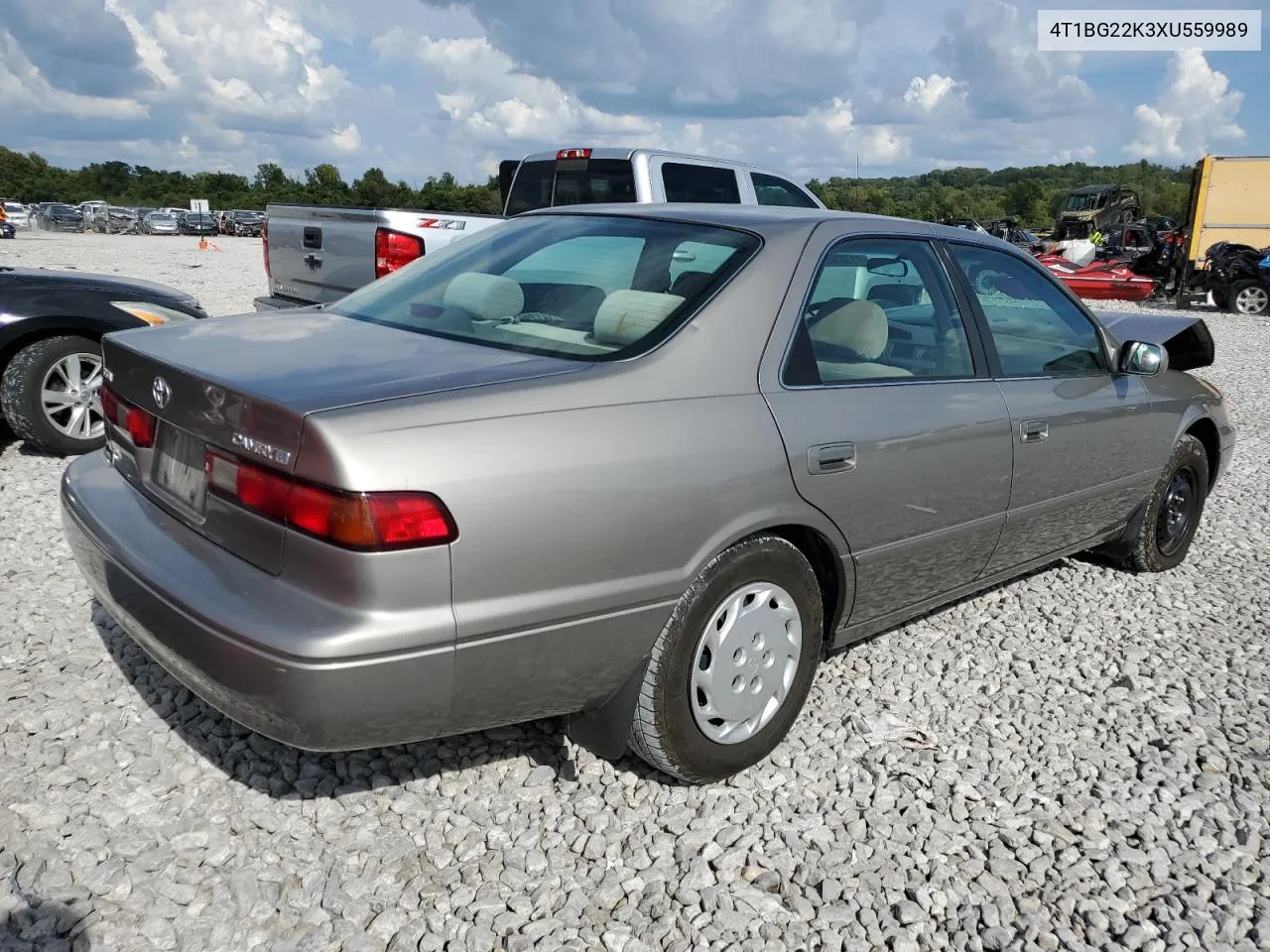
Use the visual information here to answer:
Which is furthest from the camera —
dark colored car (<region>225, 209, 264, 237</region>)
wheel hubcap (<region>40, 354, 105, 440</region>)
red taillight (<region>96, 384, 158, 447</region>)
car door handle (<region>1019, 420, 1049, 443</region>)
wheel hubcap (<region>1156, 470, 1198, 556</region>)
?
dark colored car (<region>225, 209, 264, 237</region>)

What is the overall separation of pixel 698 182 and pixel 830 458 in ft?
19.8

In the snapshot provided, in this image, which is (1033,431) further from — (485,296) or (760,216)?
(485,296)

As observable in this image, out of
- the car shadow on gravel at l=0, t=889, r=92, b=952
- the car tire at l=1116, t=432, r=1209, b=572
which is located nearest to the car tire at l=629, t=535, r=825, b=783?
the car shadow on gravel at l=0, t=889, r=92, b=952

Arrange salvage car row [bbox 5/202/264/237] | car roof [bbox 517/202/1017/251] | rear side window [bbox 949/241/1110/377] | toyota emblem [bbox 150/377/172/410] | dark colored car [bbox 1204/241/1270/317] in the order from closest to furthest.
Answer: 1. toyota emblem [bbox 150/377/172/410]
2. car roof [bbox 517/202/1017/251]
3. rear side window [bbox 949/241/1110/377]
4. dark colored car [bbox 1204/241/1270/317]
5. salvage car row [bbox 5/202/264/237]

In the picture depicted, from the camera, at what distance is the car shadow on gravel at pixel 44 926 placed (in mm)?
2098

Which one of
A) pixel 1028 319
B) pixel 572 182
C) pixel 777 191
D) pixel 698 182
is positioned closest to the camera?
pixel 1028 319

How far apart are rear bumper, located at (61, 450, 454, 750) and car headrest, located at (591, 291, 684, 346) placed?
95 centimetres

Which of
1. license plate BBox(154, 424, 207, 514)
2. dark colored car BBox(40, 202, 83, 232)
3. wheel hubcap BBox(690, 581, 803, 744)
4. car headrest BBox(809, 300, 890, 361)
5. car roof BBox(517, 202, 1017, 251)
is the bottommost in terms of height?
wheel hubcap BBox(690, 581, 803, 744)

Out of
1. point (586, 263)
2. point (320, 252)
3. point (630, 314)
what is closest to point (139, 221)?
point (320, 252)

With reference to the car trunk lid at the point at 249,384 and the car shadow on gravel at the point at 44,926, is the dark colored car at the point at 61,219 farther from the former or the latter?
the car shadow on gravel at the point at 44,926

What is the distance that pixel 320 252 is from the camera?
709cm

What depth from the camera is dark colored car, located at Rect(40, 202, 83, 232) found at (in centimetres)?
4953


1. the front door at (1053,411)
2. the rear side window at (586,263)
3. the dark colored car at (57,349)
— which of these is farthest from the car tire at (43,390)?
the front door at (1053,411)

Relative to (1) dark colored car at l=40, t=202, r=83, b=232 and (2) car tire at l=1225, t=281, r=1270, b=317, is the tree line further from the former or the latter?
(2) car tire at l=1225, t=281, r=1270, b=317
